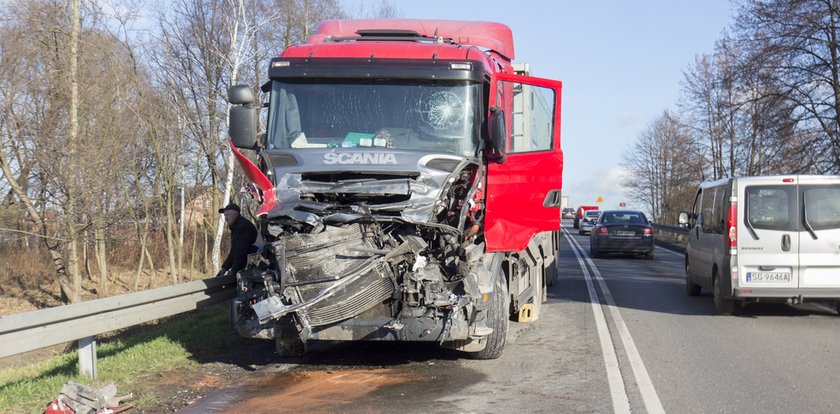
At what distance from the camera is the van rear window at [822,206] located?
1106 cm

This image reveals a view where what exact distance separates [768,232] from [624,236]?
45.8ft

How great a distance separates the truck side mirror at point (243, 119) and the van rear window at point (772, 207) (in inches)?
273

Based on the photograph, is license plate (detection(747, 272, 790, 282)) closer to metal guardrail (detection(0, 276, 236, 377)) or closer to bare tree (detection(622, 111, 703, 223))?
metal guardrail (detection(0, 276, 236, 377))

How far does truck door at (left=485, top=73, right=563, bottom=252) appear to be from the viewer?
8.63 m

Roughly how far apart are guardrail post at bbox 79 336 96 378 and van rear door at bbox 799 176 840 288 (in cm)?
889

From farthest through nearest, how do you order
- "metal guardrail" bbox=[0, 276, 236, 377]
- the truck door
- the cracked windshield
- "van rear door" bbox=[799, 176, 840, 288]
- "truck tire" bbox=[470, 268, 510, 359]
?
"van rear door" bbox=[799, 176, 840, 288] → the truck door → the cracked windshield → "truck tire" bbox=[470, 268, 510, 359] → "metal guardrail" bbox=[0, 276, 236, 377]

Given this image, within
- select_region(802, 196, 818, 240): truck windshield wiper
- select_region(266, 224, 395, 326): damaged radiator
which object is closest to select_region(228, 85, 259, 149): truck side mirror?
select_region(266, 224, 395, 326): damaged radiator

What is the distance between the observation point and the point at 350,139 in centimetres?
829

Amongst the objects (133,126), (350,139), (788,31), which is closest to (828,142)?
(788,31)

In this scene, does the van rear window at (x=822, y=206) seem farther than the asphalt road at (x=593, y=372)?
Yes

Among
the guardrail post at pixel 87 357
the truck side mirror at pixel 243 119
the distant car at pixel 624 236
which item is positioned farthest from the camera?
the distant car at pixel 624 236

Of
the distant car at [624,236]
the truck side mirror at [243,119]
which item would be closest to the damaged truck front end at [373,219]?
the truck side mirror at [243,119]

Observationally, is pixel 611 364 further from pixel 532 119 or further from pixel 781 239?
pixel 781 239

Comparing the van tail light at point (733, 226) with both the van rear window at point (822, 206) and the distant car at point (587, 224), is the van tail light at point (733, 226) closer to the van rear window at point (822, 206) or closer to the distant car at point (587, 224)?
the van rear window at point (822, 206)
